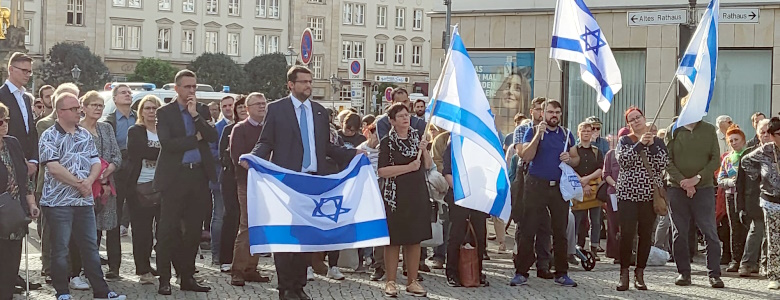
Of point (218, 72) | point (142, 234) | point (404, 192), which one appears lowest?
point (142, 234)

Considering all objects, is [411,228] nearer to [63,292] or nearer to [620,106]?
[63,292]

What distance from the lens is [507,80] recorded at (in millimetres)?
23625

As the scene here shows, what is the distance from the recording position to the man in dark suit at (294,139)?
1007cm

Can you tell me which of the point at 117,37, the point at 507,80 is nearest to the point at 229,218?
the point at 507,80

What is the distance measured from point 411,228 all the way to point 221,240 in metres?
2.57

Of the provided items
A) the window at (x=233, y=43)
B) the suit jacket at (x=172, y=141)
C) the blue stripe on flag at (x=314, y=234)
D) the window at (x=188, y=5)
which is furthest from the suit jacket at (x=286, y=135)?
the window at (x=233, y=43)

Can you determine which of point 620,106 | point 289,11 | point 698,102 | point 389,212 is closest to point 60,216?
point 389,212

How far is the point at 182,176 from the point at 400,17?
279 feet

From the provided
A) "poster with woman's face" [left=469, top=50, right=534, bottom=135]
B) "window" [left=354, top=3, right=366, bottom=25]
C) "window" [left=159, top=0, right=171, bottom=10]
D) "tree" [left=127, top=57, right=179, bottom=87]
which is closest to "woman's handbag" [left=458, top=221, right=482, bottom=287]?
"poster with woman's face" [left=469, top=50, right=534, bottom=135]

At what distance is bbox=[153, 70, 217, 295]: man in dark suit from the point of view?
10.4m

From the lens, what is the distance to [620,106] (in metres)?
23.0

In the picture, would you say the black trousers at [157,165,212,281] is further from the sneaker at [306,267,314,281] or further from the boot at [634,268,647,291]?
the boot at [634,268,647,291]

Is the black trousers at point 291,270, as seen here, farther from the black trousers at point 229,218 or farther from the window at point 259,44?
the window at point 259,44

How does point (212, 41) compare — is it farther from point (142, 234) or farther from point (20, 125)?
point (20, 125)
